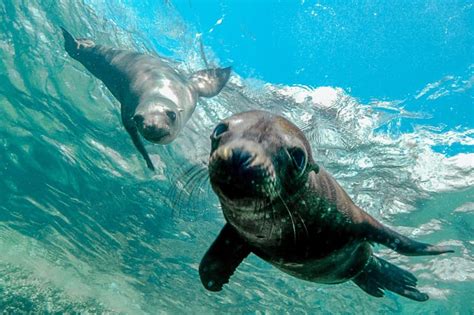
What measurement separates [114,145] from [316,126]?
6.68 m

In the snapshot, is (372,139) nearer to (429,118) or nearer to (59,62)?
(429,118)

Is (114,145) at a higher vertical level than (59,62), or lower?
lower

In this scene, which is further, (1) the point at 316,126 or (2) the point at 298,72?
(1) the point at 316,126

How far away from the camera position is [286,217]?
8.48 feet

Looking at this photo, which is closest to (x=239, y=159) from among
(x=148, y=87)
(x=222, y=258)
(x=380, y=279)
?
(x=222, y=258)

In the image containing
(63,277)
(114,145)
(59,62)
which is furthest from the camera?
(63,277)

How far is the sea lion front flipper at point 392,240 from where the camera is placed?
334cm

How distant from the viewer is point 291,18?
7641 millimetres

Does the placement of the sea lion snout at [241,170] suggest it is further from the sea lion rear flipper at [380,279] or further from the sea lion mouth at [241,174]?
the sea lion rear flipper at [380,279]

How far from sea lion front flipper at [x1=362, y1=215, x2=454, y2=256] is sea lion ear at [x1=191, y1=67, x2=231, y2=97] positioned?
5.94 meters

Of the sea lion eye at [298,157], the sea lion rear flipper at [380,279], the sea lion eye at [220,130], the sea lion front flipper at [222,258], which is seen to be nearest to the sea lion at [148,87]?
the sea lion front flipper at [222,258]

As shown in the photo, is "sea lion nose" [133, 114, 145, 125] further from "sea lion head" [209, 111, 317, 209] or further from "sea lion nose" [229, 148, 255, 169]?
"sea lion nose" [229, 148, 255, 169]

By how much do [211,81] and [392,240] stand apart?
6303 mm

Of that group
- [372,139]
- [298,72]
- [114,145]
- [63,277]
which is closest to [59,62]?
[114,145]
